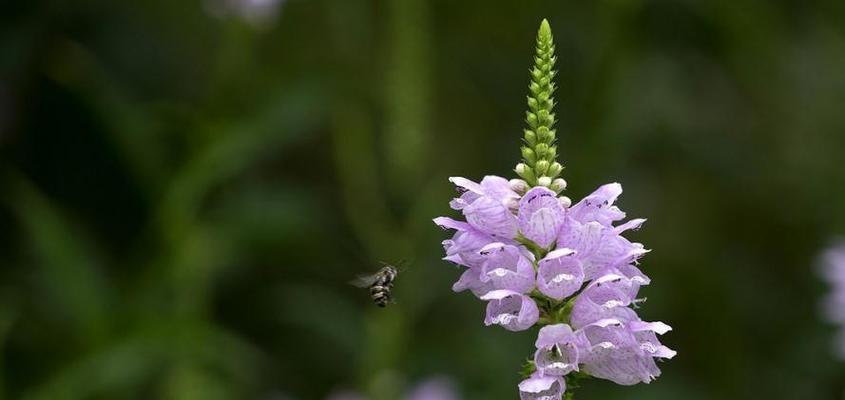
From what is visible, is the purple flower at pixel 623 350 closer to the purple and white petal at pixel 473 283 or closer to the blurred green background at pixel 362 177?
the purple and white petal at pixel 473 283

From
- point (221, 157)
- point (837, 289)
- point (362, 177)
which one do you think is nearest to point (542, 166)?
point (362, 177)

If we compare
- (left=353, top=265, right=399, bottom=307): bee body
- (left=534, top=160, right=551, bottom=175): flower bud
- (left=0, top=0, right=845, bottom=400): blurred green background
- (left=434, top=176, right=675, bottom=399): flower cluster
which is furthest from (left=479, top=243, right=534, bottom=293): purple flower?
(left=0, top=0, right=845, bottom=400): blurred green background

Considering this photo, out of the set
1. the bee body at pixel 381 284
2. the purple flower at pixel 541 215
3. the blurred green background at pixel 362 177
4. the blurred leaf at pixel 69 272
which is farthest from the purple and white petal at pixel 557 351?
the blurred leaf at pixel 69 272

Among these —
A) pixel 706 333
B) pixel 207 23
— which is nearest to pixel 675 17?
pixel 706 333

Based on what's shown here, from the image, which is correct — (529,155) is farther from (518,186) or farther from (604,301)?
(604,301)

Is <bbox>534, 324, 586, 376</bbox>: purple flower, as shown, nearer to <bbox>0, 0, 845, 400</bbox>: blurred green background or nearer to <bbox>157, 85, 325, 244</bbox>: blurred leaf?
<bbox>0, 0, 845, 400</bbox>: blurred green background

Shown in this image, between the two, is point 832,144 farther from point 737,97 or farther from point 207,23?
point 207,23

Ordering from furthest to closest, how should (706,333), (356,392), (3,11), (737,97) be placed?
(737,97)
(706,333)
(3,11)
(356,392)
